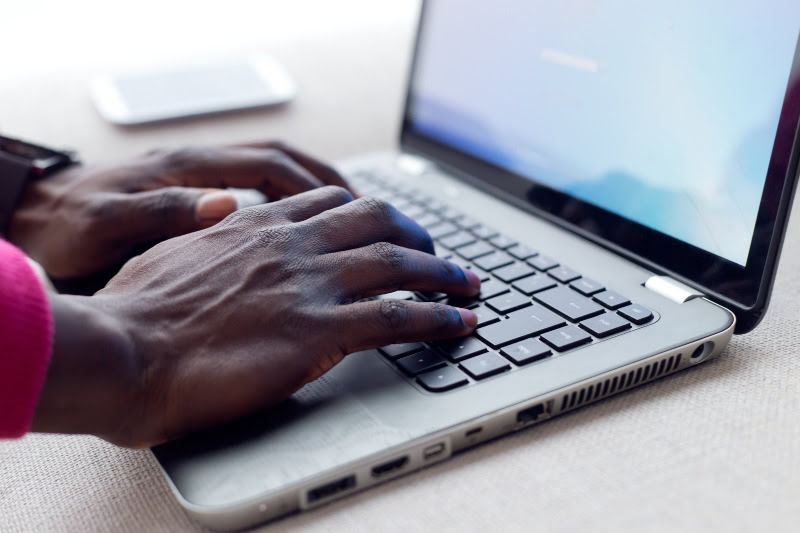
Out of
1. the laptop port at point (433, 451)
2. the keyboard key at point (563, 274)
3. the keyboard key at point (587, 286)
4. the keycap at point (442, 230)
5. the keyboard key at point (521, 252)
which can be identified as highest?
the keyboard key at point (587, 286)

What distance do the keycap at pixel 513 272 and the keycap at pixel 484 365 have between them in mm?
137

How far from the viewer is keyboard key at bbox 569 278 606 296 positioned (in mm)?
643

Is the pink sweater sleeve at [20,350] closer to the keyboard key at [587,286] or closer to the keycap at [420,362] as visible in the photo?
the keycap at [420,362]

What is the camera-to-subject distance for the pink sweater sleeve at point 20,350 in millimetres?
456

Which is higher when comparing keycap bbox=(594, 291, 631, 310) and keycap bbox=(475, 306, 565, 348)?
keycap bbox=(594, 291, 631, 310)

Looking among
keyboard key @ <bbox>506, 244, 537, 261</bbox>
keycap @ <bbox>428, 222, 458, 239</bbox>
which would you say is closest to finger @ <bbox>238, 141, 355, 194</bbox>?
keycap @ <bbox>428, 222, 458, 239</bbox>

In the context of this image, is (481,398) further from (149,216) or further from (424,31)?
(424,31)

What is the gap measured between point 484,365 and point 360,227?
16cm

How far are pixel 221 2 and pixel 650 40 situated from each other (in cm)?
106

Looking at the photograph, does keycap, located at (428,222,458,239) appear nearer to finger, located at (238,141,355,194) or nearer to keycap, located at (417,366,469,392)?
finger, located at (238,141,355,194)

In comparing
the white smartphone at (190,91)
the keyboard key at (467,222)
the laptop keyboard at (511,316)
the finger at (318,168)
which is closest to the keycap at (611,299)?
the laptop keyboard at (511,316)

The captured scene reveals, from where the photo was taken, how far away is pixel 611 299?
0.63 metres

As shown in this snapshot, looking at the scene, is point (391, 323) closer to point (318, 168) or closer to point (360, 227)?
point (360, 227)

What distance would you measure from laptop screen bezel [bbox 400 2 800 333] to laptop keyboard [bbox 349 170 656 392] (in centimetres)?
6
